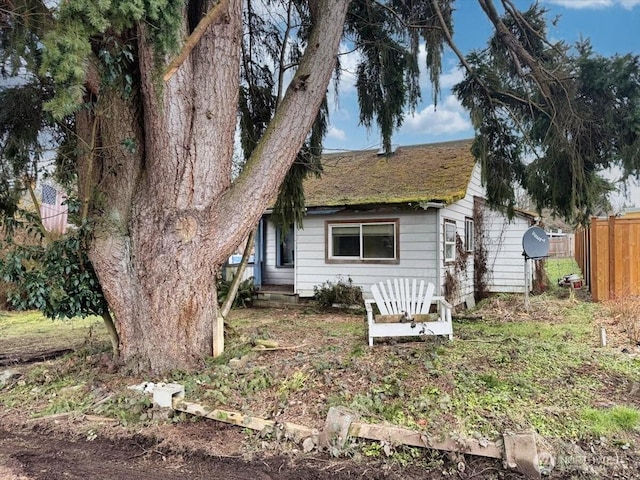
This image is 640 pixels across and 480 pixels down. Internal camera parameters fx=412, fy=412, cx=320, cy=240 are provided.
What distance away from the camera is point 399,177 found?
10734 millimetres

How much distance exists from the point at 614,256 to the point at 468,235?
3.43 m

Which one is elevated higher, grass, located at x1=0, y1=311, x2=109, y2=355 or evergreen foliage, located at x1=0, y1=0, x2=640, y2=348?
evergreen foliage, located at x1=0, y1=0, x2=640, y2=348

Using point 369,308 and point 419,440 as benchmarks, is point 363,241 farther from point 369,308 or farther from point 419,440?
point 419,440

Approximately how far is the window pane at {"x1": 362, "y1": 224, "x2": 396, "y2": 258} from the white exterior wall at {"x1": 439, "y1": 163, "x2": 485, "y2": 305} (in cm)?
116

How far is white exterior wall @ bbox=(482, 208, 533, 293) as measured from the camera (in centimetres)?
1180

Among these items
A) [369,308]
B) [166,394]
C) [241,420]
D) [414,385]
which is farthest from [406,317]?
[166,394]

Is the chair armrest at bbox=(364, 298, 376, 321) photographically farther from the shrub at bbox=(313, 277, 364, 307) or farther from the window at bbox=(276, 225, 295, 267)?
the window at bbox=(276, 225, 295, 267)

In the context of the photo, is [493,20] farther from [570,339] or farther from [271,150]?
[570,339]

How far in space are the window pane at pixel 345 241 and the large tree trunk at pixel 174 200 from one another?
563cm

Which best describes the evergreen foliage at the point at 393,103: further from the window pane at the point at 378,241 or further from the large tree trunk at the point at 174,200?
the window pane at the point at 378,241

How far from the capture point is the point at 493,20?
6.34m

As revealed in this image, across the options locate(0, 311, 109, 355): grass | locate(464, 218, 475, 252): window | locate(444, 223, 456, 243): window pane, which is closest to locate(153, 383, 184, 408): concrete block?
locate(0, 311, 109, 355): grass

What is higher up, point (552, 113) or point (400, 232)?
point (552, 113)

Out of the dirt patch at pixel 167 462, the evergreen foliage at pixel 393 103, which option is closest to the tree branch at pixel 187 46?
the evergreen foliage at pixel 393 103
